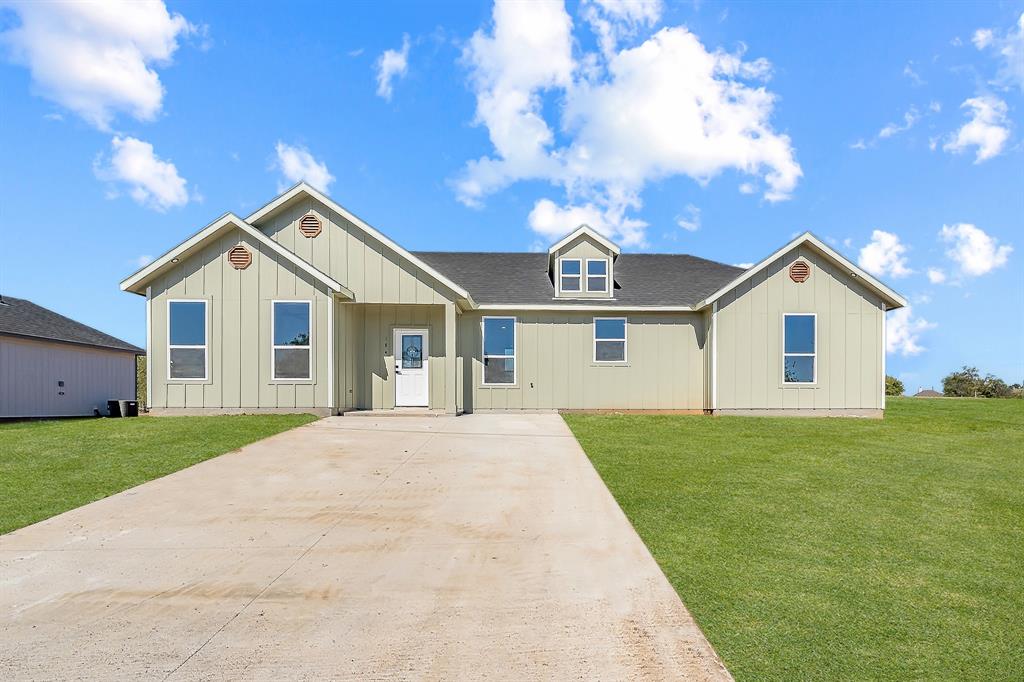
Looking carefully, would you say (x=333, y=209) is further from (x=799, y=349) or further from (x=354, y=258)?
(x=799, y=349)

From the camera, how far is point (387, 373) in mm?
15719

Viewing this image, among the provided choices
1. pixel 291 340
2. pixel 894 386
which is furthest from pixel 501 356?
pixel 894 386

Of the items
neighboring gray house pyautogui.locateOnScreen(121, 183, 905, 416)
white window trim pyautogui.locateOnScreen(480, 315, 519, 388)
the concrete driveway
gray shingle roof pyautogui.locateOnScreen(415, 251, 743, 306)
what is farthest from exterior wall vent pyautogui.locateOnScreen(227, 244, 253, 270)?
the concrete driveway

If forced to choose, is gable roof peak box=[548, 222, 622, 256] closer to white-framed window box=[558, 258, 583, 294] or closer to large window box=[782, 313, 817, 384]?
white-framed window box=[558, 258, 583, 294]

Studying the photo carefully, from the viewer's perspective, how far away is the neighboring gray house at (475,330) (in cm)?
1371

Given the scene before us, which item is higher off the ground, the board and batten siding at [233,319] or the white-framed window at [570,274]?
the white-framed window at [570,274]

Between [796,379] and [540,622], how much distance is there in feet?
47.3

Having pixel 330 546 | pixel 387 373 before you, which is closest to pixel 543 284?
pixel 387 373

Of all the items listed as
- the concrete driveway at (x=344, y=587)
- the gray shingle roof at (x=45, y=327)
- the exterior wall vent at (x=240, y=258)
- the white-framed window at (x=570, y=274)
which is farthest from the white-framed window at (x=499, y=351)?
the gray shingle roof at (x=45, y=327)

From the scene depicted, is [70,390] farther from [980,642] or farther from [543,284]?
[980,642]

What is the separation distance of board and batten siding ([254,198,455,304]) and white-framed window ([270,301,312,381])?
4.65 feet

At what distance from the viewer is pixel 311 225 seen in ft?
48.4

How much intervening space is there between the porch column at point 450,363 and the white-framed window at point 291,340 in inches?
134

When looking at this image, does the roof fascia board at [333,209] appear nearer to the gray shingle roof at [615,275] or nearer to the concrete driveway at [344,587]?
the gray shingle roof at [615,275]
